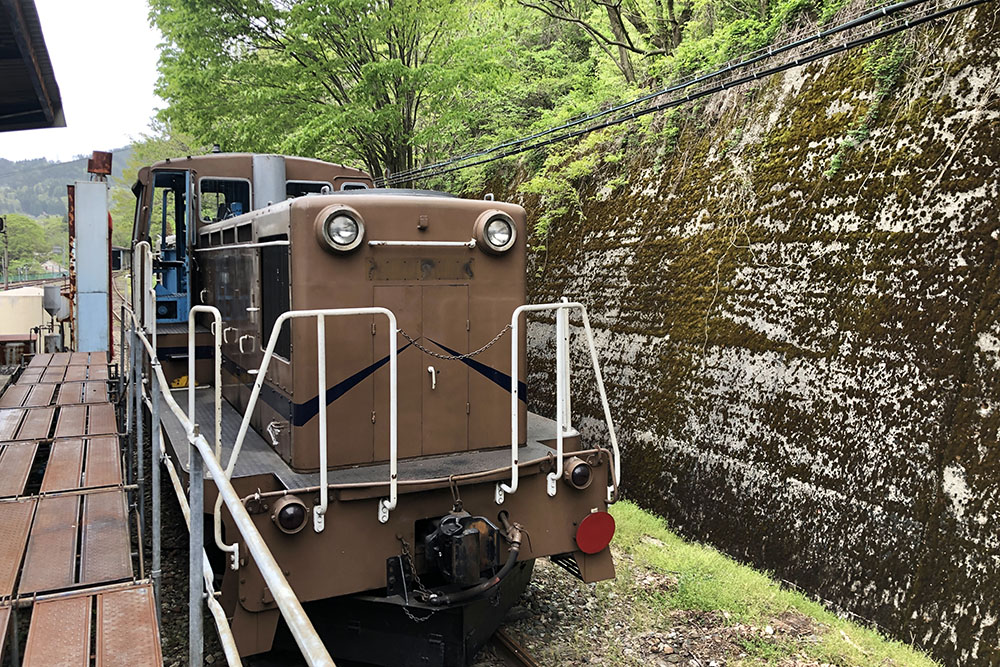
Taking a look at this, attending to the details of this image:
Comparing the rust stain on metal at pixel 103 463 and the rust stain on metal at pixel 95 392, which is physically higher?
the rust stain on metal at pixel 95 392

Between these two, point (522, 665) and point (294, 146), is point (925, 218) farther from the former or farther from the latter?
point (294, 146)

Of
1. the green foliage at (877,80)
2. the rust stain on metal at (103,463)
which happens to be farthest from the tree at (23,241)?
the green foliage at (877,80)

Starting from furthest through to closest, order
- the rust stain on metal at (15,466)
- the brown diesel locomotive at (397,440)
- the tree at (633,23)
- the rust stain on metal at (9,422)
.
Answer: the tree at (633,23) → the rust stain on metal at (9,422) → the rust stain on metal at (15,466) → the brown diesel locomotive at (397,440)

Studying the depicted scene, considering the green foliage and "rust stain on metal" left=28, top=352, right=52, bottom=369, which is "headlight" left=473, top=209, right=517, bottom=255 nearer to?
the green foliage

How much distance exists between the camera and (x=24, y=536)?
3258 mm

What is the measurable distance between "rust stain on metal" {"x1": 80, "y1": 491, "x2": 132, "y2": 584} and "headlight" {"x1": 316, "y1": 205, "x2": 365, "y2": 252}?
1790 mm

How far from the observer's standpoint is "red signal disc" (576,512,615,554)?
4.38m

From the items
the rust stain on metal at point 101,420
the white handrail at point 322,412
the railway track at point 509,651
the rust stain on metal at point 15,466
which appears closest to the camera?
the white handrail at point 322,412

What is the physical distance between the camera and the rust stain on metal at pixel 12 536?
112 inches

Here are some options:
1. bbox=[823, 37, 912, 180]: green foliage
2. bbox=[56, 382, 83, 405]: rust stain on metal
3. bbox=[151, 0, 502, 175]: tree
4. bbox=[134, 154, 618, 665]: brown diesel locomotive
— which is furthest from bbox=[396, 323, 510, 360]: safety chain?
bbox=[151, 0, 502, 175]: tree

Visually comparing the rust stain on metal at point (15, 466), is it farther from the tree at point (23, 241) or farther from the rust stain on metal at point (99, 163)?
the tree at point (23, 241)

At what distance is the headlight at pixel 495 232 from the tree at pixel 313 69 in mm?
7707

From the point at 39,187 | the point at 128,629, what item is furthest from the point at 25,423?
the point at 39,187

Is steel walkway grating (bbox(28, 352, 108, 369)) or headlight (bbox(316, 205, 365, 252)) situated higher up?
headlight (bbox(316, 205, 365, 252))
